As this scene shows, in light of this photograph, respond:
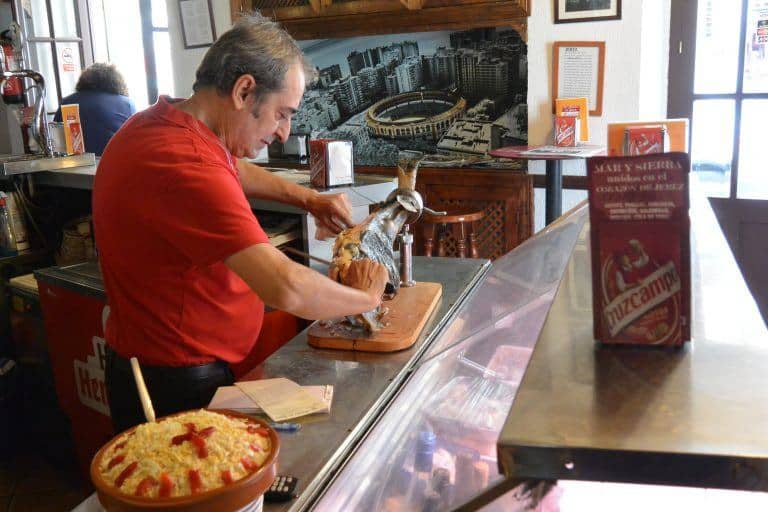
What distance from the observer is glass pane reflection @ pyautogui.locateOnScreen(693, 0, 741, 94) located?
12.4ft

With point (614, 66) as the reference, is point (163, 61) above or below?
above

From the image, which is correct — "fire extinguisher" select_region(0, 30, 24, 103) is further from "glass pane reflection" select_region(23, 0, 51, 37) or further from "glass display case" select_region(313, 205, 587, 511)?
"glass display case" select_region(313, 205, 587, 511)

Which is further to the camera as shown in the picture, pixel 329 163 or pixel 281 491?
pixel 329 163

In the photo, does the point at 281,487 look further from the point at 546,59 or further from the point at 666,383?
the point at 546,59

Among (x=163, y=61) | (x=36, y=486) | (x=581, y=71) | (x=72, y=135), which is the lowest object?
(x=36, y=486)

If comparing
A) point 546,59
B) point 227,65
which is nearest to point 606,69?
point 546,59

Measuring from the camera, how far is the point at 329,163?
2434 mm

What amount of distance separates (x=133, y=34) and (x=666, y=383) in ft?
22.3

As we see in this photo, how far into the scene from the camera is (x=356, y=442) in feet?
4.00

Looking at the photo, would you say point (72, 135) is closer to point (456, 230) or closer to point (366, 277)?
point (456, 230)

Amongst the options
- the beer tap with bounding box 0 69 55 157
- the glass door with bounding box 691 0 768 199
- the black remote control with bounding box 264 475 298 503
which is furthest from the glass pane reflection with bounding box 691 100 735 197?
the black remote control with bounding box 264 475 298 503

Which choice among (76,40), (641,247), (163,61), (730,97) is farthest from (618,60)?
(76,40)

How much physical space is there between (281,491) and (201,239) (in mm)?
545

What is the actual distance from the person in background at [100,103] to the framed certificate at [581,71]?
116 inches
